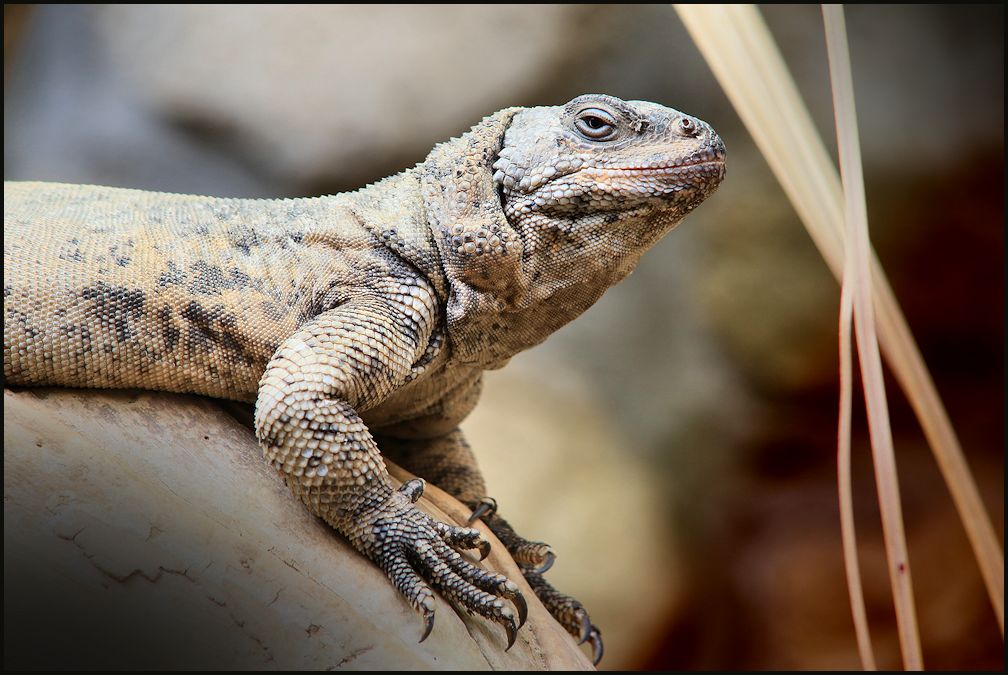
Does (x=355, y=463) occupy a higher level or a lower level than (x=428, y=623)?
higher

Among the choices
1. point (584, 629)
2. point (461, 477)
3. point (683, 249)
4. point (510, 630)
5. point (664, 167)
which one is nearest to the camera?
point (510, 630)

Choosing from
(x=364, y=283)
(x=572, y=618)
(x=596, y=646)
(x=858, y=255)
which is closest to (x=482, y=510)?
(x=572, y=618)

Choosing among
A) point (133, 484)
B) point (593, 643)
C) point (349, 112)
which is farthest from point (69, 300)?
point (349, 112)

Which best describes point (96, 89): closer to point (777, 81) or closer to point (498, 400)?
point (498, 400)

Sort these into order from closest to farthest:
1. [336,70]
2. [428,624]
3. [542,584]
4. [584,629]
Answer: [428,624], [584,629], [542,584], [336,70]

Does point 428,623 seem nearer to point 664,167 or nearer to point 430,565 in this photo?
point 430,565
